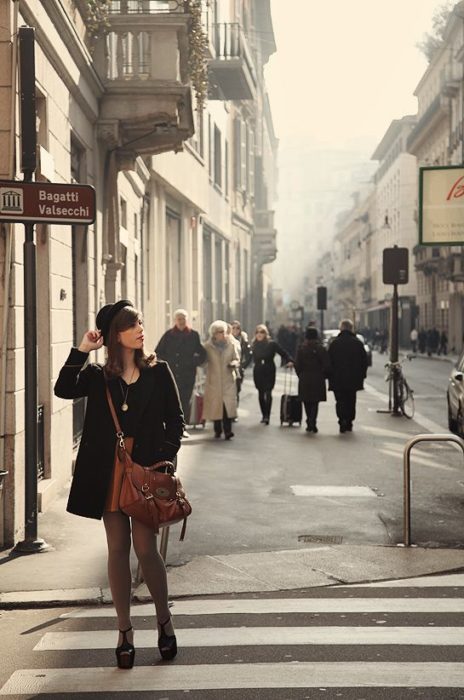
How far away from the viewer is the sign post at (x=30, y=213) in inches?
328

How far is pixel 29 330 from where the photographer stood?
852 cm

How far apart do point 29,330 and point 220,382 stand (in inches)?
341

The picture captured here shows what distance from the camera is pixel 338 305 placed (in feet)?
506

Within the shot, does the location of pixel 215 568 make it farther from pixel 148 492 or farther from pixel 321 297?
pixel 321 297

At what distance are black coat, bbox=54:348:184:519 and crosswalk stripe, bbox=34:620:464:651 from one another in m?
0.97

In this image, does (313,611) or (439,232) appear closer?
(313,611)

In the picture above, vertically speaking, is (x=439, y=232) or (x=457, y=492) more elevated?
(x=439, y=232)

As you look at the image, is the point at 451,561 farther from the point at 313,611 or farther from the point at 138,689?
the point at 138,689

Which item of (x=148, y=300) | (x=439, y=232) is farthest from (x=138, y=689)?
(x=148, y=300)

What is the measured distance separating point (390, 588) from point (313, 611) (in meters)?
0.86

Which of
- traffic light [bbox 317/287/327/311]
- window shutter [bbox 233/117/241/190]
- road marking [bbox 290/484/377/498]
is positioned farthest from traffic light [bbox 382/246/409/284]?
traffic light [bbox 317/287/327/311]

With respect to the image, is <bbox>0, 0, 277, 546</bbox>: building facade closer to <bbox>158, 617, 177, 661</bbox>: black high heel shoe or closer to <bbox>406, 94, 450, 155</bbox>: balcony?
<bbox>158, 617, 177, 661</bbox>: black high heel shoe

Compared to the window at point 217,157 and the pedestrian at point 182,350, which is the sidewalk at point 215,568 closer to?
the pedestrian at point 182,350

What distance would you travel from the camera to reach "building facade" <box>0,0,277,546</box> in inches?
353
